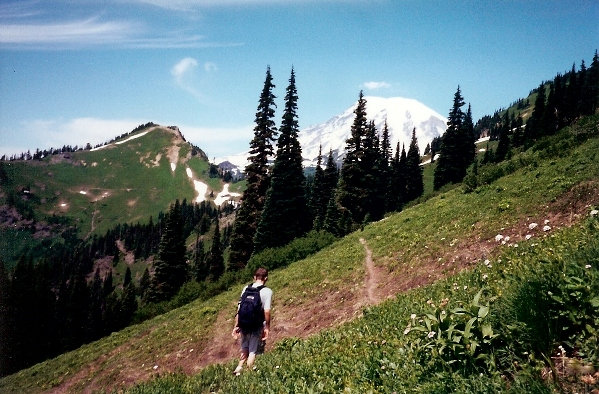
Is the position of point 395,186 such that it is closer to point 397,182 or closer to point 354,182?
point 397,182

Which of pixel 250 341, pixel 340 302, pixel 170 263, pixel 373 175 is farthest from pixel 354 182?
pixel 250 341

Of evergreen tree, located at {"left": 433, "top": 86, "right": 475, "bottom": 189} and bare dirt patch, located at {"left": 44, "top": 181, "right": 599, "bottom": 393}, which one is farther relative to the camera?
evergreen tree, located at {"left": 433, "top": 86, "right": 475, "bottom": 189}

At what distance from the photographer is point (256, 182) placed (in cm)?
4547

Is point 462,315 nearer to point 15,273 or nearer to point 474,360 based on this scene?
point 474,360

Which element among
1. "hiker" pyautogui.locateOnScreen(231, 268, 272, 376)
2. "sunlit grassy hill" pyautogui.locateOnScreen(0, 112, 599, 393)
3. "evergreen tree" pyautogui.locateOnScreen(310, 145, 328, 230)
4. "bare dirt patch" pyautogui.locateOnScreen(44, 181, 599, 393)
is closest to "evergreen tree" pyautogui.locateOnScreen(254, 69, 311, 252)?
"sunlit grassy hill" pyautogui.locateOnScreen(0, 112, 599, 393)

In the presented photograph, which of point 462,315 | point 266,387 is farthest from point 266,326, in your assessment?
point 462,315

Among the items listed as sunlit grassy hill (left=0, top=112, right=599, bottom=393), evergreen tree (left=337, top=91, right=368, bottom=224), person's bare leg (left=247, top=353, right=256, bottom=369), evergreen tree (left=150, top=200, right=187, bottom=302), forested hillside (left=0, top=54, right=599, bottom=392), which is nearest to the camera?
sunlit grassy hill (left=0, top=112, right=599, bottom=393)

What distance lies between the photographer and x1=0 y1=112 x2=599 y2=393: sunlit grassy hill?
3865mm

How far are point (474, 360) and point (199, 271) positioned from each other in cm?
9428

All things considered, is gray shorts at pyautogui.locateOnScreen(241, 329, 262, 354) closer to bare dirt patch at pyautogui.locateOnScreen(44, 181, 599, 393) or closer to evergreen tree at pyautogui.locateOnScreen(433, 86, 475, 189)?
bare dirt patch at pyautogui.locateOnScreen(44, 181, 599, 393)

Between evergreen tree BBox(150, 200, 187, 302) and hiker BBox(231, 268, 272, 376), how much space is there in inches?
1946

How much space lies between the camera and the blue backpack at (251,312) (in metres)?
9.45

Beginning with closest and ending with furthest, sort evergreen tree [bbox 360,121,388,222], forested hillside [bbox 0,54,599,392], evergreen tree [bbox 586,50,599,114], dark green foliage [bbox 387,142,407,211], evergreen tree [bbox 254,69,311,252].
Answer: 1. forested hillside [bbox 0,54,599,392]
2. evergreen tree [bbox 254,69,311,252]
3. evergreen tree [bbox 360,121,388,222]
4. dark green foliage [bbox 387,142,407,211]
5. evergreen tree [bbox 586,50,599,114]

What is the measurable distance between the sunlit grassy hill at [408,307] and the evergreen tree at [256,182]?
2082cm
